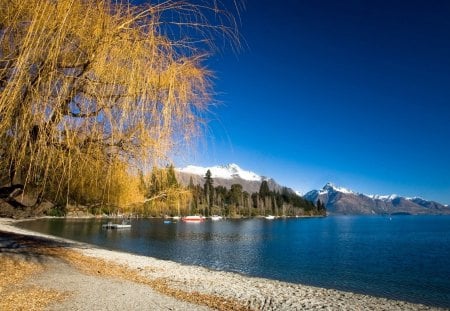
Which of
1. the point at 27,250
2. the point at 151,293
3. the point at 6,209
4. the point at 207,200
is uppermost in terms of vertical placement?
the point at 207,200

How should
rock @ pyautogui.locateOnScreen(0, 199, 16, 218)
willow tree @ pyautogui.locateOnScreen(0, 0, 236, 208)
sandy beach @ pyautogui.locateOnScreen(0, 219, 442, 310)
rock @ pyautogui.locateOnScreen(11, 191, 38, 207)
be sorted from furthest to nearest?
sandy beach @ pyautogui.locateOnScreen(0, 219, 442, 310) < rock @ pyautogui.locateOnScreen(0, 199, 16, 218) < rock @ pyautogui.locateOnScreen(11, 191, 38, 207) < willow tree @ pyautogui.locateOnScreen(0, 0, 236, 208)

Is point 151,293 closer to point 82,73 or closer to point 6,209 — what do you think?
point 6,209

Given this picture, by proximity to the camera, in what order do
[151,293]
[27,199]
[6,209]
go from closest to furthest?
[27,199]
[6,209]
[151,293]

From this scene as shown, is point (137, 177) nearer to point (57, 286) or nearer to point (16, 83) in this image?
point (16, 83)

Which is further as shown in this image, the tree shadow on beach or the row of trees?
the tree shadow on beach

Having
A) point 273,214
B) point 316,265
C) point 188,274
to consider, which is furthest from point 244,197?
point 188,274

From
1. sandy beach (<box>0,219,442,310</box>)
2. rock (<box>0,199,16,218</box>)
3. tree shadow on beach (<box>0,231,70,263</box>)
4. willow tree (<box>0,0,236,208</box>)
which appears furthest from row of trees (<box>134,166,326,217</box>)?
tree shadow on beach (<box>0,231,70,263</box>)

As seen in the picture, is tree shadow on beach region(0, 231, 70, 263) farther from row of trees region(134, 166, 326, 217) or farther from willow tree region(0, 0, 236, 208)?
willow tree region(0, 0, 236, 208)

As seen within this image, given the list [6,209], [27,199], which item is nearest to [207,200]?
[6,209]

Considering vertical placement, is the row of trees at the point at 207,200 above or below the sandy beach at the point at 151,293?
above

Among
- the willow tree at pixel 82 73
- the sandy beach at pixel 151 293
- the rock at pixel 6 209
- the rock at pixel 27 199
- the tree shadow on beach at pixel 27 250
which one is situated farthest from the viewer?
the tree shadow on beach at pixel 27 250

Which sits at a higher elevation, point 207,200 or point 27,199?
point 207,200

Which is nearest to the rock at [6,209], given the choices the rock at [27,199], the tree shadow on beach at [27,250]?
the rock at [27,199]

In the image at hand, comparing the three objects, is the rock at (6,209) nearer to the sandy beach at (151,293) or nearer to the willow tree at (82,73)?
the sandy beach at (151,293)
